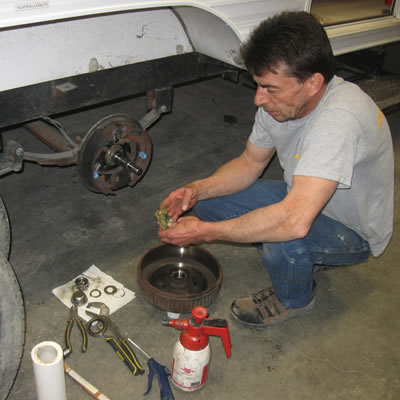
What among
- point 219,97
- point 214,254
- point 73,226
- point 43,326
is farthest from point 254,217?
point 219,97

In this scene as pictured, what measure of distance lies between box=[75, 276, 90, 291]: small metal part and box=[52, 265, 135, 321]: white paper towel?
16 millimetres

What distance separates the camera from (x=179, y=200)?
202 centimetres

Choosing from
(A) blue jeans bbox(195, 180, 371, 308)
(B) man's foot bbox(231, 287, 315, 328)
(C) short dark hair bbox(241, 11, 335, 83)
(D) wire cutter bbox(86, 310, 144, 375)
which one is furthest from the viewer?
(B) man's foot bbox(231, 287, 315, 328)

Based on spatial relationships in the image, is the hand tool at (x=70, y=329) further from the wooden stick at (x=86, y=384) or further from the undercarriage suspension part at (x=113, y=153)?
the undercarriage suspension part at (x=113, y=153)

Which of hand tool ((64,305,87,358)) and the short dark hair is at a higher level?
the short dark hair

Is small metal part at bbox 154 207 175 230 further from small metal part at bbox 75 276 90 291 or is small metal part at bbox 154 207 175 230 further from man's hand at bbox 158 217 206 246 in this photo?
small metal part at bbox 75 276 90 291

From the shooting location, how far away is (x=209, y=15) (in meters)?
1.86

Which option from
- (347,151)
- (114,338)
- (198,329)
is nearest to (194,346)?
(198,329)

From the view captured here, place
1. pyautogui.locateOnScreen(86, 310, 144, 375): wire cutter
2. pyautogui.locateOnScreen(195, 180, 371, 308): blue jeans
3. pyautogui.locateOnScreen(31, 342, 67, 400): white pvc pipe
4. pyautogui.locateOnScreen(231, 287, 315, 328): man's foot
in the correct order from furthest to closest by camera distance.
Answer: pyautogui.locateOnScreen(231, 287, 315, 328): man's foot
pyautogui.locateOnScreen(195, 180, 371, 308): blue jeans
pyautogui.locateOnScreen(86, 310, 144, 375): wire cutter
pyautogui.locateOnScreen(31, 342, 67, 400): white pvc pipe

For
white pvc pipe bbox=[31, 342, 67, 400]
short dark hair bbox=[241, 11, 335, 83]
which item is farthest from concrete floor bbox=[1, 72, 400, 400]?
short dark hair bbox=[241, 11, 335, 83]

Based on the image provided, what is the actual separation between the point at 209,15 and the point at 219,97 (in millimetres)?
2078

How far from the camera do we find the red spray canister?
158cm

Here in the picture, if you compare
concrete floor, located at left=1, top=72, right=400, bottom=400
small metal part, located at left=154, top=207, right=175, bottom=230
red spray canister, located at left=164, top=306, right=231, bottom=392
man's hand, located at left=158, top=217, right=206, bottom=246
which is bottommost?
concrete floor, located at left=1, top=72, right=400, bottom=400

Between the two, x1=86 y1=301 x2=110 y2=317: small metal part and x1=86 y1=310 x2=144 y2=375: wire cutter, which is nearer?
x1=86 y1=310 x2=144 y2=375: wire cutter
